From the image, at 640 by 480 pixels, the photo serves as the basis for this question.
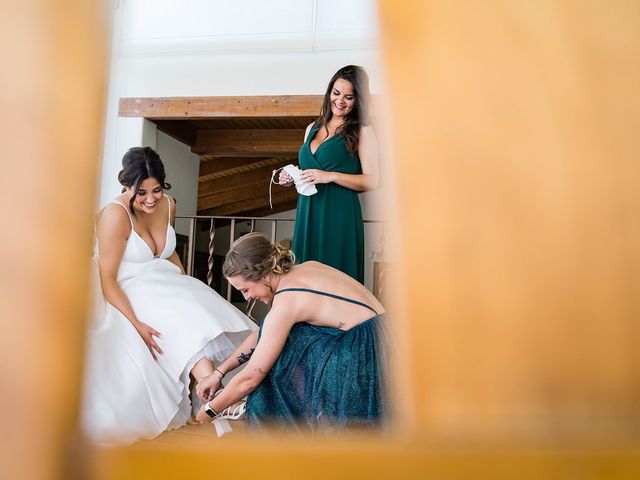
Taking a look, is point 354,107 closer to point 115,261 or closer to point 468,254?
point 115,261

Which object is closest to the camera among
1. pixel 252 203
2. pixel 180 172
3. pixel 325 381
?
pixel 325 381

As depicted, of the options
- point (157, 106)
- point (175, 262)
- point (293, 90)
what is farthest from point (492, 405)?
point (157, 106)

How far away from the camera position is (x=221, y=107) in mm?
3934

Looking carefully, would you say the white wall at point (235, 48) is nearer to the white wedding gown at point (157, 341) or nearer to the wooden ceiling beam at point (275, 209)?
the white wedding gown at point (157, 341)

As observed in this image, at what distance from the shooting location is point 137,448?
0.57ft

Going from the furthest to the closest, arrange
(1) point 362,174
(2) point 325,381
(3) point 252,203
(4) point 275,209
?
(4) point 275,209, (3) point 252,203, (1) point 362,174, (2) point 325,381

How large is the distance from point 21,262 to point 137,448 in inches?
2.9

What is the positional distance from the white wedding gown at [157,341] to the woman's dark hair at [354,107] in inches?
29.8

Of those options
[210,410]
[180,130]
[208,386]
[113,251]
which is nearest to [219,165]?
[180,130]

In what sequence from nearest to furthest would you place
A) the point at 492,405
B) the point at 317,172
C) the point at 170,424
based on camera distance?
the point at 492,405 → the point at 170,424 → the point at 317,172

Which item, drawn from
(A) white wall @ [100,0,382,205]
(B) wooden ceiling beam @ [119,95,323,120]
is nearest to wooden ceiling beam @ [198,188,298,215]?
(B) wooden ceiling beam @ [119,95,323,120]

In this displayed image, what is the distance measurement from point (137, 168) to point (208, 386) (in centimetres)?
97

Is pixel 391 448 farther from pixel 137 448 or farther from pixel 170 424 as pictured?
pixel 170 424

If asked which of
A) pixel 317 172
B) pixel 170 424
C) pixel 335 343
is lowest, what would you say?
pixel 170 424
